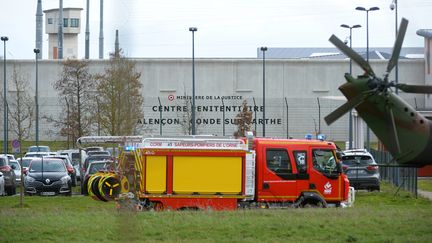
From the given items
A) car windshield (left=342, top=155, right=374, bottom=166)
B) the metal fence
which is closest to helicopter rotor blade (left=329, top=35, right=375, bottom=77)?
the metal fence

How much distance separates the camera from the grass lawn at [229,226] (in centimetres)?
1730

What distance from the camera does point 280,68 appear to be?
78062mm

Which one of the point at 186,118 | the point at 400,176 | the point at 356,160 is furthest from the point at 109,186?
the point at 186,118

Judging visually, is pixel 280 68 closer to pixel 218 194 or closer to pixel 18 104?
pixel 18 104

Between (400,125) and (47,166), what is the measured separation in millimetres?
23229

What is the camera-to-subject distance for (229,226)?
1853 cm

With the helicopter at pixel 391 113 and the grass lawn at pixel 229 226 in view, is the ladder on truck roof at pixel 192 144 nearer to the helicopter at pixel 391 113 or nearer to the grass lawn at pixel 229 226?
the grass lawn at pixel 229 226

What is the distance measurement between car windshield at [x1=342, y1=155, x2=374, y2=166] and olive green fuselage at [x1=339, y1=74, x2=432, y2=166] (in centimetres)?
2120

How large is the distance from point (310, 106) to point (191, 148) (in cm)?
4940

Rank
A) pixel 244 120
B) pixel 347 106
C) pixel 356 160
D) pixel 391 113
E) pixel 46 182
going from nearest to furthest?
pixel 347 106 < pixel 391 113 < pixel 46 182 < pixel 356 160 < pixel 244 120

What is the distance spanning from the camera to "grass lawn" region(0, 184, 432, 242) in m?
17.3

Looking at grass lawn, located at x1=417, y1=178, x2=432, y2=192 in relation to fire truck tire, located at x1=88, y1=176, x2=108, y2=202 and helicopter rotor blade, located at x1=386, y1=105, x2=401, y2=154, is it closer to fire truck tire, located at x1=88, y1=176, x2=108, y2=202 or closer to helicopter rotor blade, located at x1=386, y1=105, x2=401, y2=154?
fire truck tire, located at x1=88, y1=176, x2=108, y2=202

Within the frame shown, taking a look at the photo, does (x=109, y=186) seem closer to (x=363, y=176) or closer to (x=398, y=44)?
(x=398, y=44)

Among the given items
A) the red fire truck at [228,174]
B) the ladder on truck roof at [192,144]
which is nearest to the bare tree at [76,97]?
the ladder on truck roof at [192,144]
